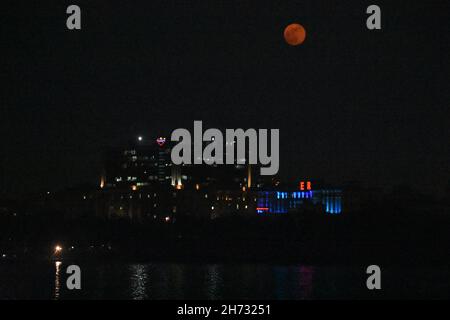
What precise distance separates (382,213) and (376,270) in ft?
146

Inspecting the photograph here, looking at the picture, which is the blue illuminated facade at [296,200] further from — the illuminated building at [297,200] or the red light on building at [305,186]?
the red light on building at [305,186]

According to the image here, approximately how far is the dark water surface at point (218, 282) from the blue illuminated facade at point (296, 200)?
87.0 metres

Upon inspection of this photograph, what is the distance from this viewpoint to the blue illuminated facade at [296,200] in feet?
610

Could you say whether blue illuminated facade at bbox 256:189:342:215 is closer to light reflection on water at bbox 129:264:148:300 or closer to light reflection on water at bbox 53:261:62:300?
light reflection on water at bbox 53:261:62:300

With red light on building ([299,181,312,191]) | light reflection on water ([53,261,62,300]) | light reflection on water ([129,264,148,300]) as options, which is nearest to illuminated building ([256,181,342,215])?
red light on building ([299,181,312,191])

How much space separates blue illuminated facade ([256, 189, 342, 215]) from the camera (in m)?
186

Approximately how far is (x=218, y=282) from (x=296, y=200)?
110 meters

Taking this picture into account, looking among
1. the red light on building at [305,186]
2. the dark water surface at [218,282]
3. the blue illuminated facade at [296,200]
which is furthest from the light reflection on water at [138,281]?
the red light on building at [305,186]

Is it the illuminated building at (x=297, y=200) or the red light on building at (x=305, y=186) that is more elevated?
the red light on building at (x=305, y=186)

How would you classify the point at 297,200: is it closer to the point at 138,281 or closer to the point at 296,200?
the point at 296,200

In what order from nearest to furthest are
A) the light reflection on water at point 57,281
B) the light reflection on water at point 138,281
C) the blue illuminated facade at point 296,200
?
the light reflection on water at point 138,281 → the light reflection on water at point 57,281 → the blue illuminated facade at point 296,200

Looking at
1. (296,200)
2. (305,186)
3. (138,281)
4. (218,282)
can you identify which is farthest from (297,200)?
(138,281)
